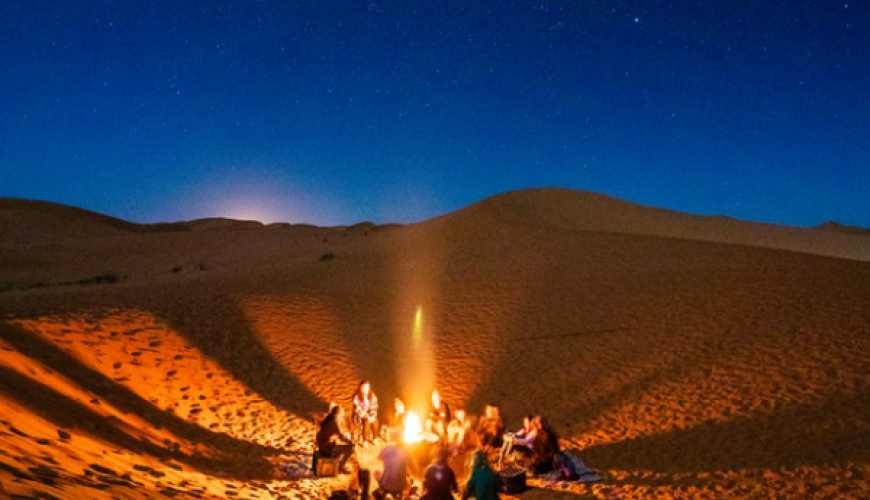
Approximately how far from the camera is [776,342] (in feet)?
54.3

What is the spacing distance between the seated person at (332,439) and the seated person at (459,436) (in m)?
1.91

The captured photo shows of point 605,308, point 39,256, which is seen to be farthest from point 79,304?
point 39,256

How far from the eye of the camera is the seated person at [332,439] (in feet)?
35.3

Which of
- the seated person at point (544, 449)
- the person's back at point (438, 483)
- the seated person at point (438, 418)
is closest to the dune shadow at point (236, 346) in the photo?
the seated person at point (438, 418)

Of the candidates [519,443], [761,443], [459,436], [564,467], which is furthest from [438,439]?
[761,443]

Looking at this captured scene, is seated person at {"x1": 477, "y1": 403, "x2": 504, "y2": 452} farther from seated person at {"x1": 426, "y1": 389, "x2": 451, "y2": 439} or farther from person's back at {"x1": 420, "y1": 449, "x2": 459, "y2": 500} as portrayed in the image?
person's back at {"x1": 420, "y1": 449, "x2": 459, "y2": 500}

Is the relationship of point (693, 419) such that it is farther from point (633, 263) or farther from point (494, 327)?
point (633, 263)

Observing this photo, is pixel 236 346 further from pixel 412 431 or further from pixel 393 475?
pixel 393 475

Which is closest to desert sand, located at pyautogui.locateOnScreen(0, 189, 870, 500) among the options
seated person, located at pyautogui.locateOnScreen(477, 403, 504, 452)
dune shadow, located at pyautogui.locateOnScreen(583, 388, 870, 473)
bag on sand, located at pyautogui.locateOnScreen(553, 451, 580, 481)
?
dune shadow, located at pyautogui.locateOnScreen(583, 388, 870, 473)

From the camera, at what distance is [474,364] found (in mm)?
17875

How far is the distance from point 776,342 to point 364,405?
11074 mm

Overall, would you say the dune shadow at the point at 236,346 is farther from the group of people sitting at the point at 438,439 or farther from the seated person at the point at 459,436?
the seated person at the point at 459,436

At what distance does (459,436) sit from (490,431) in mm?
578

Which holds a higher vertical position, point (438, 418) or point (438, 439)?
point (438, 418)
